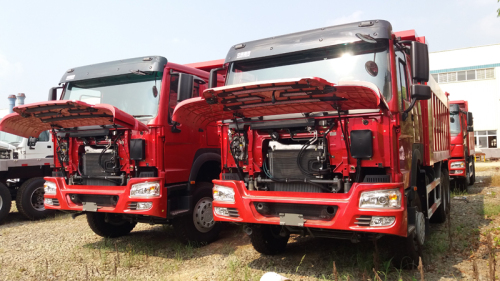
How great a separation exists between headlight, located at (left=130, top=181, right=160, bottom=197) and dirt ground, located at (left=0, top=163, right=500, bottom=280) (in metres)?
0.72

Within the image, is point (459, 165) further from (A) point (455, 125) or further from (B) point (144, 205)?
(B) point (144, 205)

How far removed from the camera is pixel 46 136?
40.5ft

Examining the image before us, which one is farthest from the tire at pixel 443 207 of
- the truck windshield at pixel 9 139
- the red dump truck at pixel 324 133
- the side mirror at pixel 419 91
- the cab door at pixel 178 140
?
the truck windshield at pixel 9 139

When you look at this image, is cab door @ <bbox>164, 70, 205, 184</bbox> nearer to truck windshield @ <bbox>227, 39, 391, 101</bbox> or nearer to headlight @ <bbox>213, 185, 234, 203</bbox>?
truck windshield @ <bbox>227, 39, 391, 101</bbox>

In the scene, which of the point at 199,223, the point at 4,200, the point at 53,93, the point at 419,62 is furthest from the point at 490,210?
the point at 4,200

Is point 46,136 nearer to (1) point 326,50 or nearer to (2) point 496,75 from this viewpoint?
(1) point 326,50

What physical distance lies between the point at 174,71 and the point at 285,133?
2299 millimetres

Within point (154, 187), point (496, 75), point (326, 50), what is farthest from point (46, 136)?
point (496, 75)

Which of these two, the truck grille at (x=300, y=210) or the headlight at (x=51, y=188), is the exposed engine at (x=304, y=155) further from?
the headlight at (x=51, y=188)

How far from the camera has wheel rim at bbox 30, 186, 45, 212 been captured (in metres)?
8.73

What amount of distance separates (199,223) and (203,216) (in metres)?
0.14

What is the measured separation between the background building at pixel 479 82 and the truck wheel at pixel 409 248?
29484mm

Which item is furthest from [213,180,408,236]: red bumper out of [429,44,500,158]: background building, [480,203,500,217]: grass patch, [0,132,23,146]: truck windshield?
[429,44,500,158]: background building

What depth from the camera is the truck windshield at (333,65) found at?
4.16 meters
